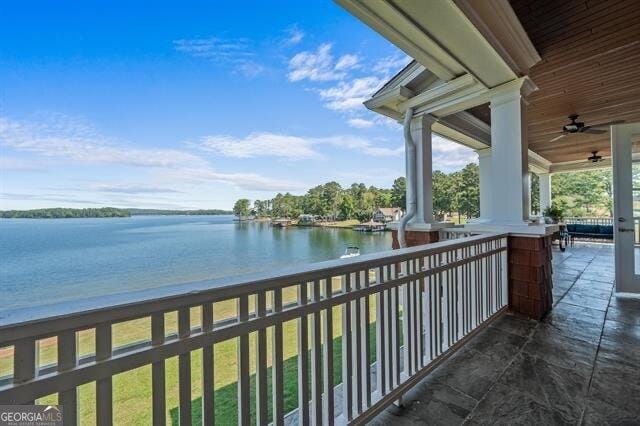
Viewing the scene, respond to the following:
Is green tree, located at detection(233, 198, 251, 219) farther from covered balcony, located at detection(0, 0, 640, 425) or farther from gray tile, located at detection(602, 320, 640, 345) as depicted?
gray tile, located at detection(602, 320, 640, 345)

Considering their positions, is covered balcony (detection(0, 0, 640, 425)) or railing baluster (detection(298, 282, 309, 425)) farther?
railing baluster (detection(298, 282, 309, 425))

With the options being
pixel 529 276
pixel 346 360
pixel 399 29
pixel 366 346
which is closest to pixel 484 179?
pixel 529 276

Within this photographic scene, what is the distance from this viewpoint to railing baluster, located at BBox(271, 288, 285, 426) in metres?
1.11

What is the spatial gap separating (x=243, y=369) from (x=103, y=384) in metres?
0.43

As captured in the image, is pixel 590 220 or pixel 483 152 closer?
pixel 483 152

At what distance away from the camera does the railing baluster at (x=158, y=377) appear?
2.71 ft

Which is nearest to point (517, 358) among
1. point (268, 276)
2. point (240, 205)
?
point (268, 276)

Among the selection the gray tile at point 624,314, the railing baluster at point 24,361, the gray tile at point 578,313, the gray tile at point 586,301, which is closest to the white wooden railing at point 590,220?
the gray tile at point 586,301

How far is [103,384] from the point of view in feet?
2.48

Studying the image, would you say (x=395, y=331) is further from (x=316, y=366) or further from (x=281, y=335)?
(x=281, y=335)

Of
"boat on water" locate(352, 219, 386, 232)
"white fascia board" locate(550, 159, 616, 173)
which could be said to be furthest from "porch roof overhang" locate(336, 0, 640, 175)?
"boat on water" locate(352, 219, 386, 232)

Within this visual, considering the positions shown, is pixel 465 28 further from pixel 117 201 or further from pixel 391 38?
pixel 117 201

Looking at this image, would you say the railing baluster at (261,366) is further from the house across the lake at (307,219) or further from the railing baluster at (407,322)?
the house across the lake at (307,219)

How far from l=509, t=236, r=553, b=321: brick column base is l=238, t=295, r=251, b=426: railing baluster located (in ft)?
10.0
